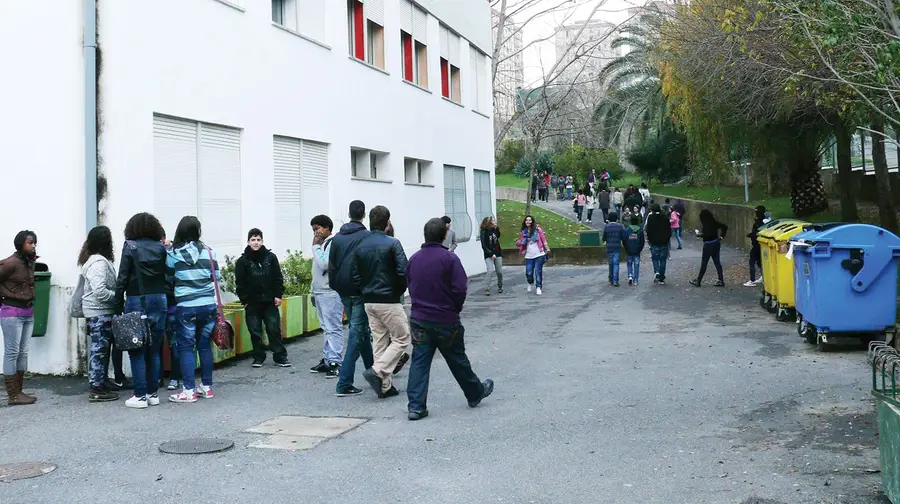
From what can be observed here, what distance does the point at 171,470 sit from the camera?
6797mm

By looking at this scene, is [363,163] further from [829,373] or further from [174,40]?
[829,373]

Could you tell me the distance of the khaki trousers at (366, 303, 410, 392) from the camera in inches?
364

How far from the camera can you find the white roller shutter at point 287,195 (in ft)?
51.1

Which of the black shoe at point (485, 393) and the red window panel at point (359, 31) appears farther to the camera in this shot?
the red window panel at point (359, 31)

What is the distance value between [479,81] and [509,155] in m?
45.4

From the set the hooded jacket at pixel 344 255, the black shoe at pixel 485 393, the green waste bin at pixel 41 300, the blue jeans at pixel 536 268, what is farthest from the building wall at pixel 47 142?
the blue jeans at pixel 536 268

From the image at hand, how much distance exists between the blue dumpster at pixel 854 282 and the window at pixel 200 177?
26.3 feet

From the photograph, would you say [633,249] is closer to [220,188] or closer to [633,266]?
[633,266]

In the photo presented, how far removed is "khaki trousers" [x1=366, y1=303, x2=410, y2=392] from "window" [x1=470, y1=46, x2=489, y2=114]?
1929 cm

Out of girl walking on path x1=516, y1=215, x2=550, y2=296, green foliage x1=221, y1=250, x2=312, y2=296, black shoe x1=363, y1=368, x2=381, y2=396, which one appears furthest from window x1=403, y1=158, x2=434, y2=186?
black shoe x1=363, y1=368, x2=381, y2=396

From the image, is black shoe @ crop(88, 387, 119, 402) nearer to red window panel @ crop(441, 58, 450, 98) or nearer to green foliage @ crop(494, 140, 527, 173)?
red window panel @ crop(441, 58, 450, 98)

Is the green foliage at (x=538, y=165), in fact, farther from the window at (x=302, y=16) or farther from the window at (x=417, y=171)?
the window at (x=302, y=16)

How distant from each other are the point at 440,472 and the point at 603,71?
1774 inches

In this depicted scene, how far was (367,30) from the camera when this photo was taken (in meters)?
20.0
